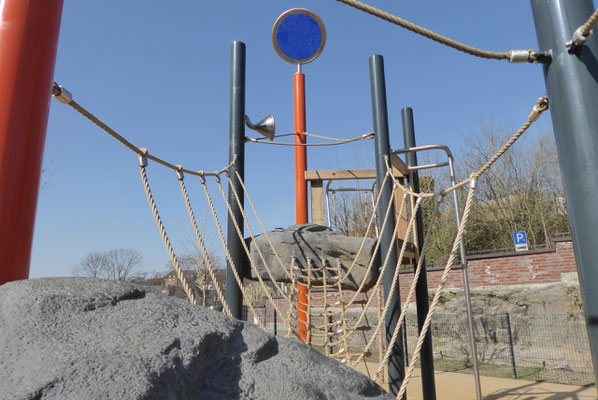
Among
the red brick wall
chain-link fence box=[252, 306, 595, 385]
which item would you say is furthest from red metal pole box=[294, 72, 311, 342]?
the red brick wall

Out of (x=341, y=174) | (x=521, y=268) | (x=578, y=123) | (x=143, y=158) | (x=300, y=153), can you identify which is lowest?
(x=521, y=268)

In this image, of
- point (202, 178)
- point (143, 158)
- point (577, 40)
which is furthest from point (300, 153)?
point (577, 40)

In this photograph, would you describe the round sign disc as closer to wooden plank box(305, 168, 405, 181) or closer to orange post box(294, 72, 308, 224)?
orange post box(294, 72, 308, 224)

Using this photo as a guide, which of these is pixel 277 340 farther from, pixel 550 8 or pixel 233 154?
Result: pixel 233 154

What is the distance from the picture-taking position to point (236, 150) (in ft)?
12.1

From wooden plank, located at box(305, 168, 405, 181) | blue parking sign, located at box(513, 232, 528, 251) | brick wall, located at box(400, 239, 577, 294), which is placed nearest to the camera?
wooden plank, located at box(305, 168, 405, 181)

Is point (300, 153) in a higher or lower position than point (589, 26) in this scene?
higher

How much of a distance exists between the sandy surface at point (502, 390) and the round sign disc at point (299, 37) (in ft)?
14.4

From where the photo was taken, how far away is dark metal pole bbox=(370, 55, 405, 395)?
129 inches

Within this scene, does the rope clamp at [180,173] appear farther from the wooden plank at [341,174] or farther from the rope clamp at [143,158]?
the wooden plank at [341,174]

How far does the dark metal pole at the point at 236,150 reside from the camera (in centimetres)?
351

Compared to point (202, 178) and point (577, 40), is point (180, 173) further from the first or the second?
point (577, 40)

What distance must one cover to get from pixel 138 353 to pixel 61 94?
132 cm

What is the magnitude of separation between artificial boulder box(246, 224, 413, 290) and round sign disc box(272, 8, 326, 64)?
2781 mm
